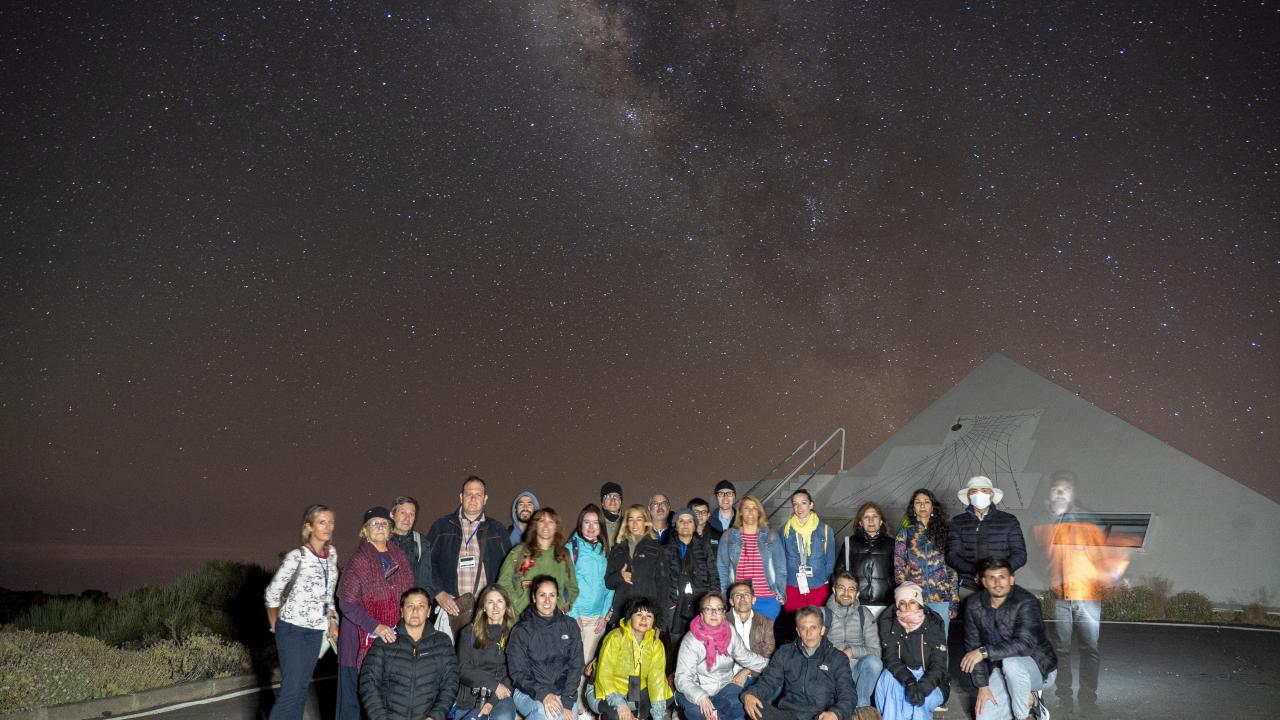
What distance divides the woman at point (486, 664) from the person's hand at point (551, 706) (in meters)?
0.21

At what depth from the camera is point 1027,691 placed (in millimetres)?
5930

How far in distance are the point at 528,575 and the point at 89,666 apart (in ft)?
13.7

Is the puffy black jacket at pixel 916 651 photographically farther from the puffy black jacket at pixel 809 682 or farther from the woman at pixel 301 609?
the woman at pixel 301 609

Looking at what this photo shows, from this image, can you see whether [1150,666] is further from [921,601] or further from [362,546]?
[362,546]

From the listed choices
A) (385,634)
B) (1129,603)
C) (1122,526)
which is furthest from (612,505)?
(1122,526)

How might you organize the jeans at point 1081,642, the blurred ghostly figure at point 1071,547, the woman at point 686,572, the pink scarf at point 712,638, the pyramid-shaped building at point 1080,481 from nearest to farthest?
1. the pink scarf at point 712,638
2. the woman at point 686,572
3. the jeans at point 1081,642
4. the blurred ghostly figure at point 1071,547
5. the pyramid-shaped building at point 1080,481

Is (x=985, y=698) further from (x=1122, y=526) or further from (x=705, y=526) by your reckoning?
(x=1122, y=526)

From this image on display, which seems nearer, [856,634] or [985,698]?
[985,698]

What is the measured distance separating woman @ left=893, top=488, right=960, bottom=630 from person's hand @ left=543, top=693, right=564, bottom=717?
2580mm

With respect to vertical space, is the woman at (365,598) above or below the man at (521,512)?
below

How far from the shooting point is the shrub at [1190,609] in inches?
467

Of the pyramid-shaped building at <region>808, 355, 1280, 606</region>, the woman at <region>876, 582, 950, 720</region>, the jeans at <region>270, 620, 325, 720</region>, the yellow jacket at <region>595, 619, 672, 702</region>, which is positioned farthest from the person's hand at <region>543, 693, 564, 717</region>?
the pyramid-shaped building at <region>808, 355, 1280, 606</region>

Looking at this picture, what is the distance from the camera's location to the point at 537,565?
20.8 feet

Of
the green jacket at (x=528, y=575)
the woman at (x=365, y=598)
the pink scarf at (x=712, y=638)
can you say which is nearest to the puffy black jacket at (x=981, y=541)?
the pink scarf at (x=712, y=638)
